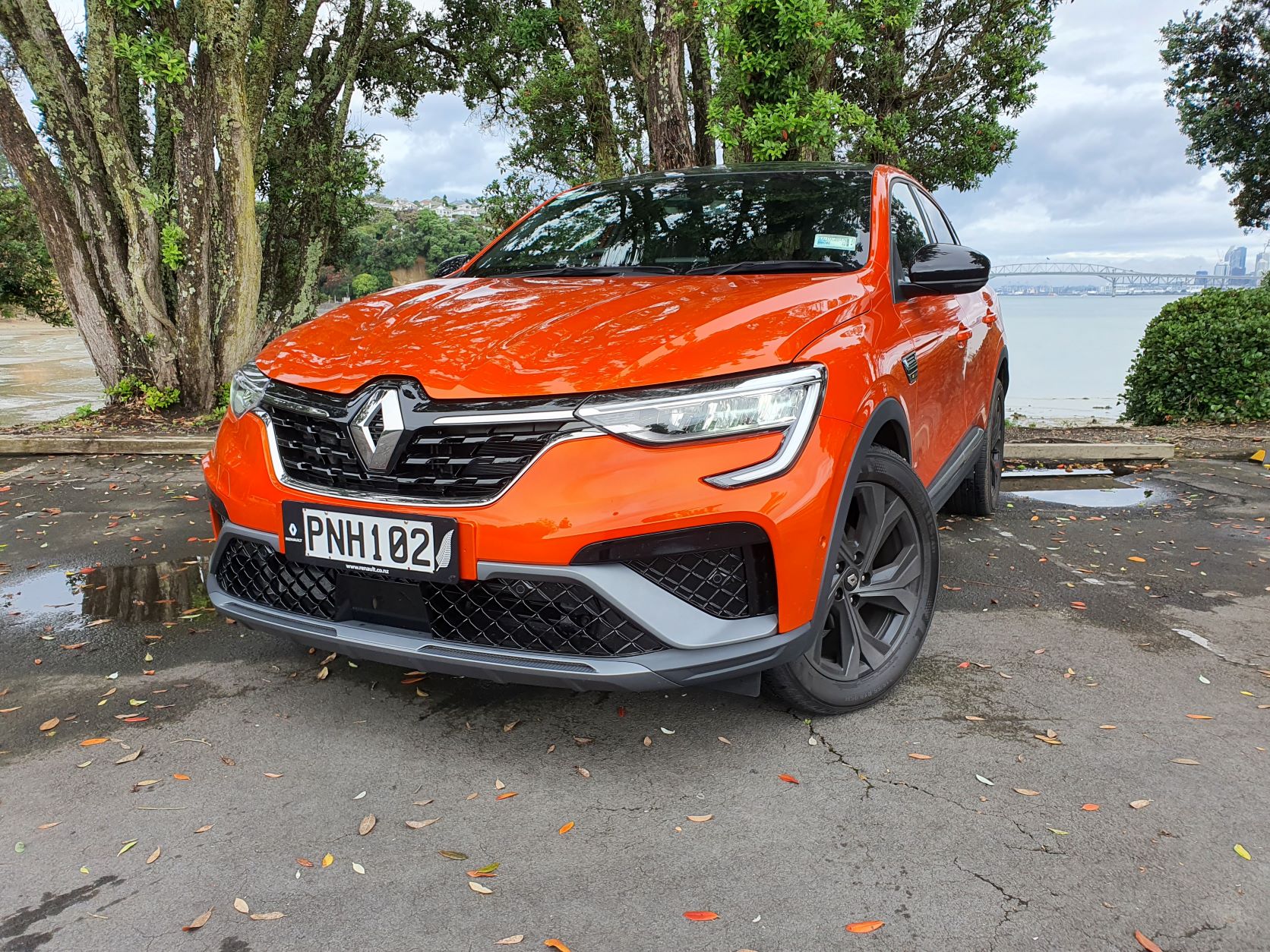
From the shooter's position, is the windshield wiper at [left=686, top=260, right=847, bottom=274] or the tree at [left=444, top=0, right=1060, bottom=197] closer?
the windshield wiper at [left=686, top=260, right=847, bottom=274]

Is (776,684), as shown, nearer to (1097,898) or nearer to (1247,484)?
(1097,898)

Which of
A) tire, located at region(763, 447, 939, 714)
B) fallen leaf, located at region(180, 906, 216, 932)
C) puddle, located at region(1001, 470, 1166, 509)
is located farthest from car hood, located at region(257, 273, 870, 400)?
puddle, located at region(1001, 470, 1166, 509)

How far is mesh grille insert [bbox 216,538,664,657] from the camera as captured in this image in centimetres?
228

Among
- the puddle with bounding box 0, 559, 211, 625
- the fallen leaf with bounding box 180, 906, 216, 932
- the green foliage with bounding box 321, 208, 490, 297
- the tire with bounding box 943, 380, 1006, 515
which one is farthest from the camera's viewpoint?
the green foliage with bounding box 321, 208, 490, 297

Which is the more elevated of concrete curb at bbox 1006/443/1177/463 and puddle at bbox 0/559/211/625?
puddle at bbox 0/559/211/625

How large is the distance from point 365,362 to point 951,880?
1905mm

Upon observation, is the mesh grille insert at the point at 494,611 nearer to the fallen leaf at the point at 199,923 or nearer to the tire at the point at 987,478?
the fallen leaf at the point at 199,923

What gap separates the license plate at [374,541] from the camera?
228 cm

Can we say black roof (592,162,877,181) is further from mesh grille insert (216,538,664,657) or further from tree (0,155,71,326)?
tree (0,155,71,326)

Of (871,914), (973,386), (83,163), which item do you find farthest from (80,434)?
(871,914)

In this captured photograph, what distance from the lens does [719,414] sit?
229 centimetres

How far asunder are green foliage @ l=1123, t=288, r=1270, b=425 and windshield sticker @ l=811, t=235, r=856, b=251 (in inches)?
302

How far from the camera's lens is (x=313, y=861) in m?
2.13

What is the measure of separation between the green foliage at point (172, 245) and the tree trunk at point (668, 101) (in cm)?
437
